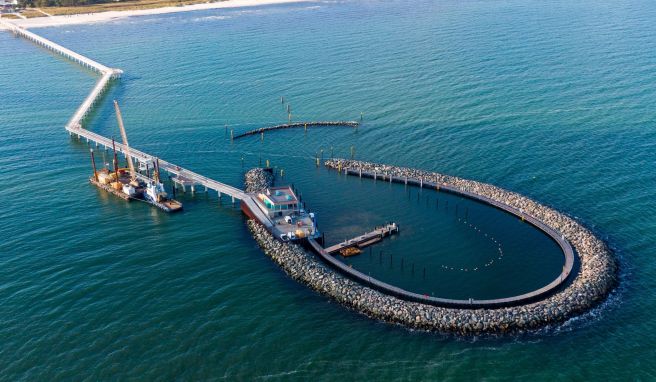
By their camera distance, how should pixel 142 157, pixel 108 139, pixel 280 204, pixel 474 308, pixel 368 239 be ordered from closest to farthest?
pixel 474 308, pixel 368 239, pixel 280 204, pixel 142 157, pixel 108 139

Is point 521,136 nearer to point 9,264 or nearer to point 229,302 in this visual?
point 229,302

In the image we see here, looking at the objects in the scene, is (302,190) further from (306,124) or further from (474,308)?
(474,308)

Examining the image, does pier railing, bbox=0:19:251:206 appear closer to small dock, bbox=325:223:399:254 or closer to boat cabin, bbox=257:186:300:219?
boat cabin, bbox=257:186:300:219

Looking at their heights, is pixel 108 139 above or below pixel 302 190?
above

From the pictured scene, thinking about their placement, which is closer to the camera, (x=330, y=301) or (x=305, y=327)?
(x=305, y=327)

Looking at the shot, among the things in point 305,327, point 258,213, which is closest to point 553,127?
point 258,213

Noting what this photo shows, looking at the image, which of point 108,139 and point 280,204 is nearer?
point 280,204

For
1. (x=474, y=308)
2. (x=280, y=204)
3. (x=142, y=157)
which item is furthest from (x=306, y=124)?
(x=474, y=308)
